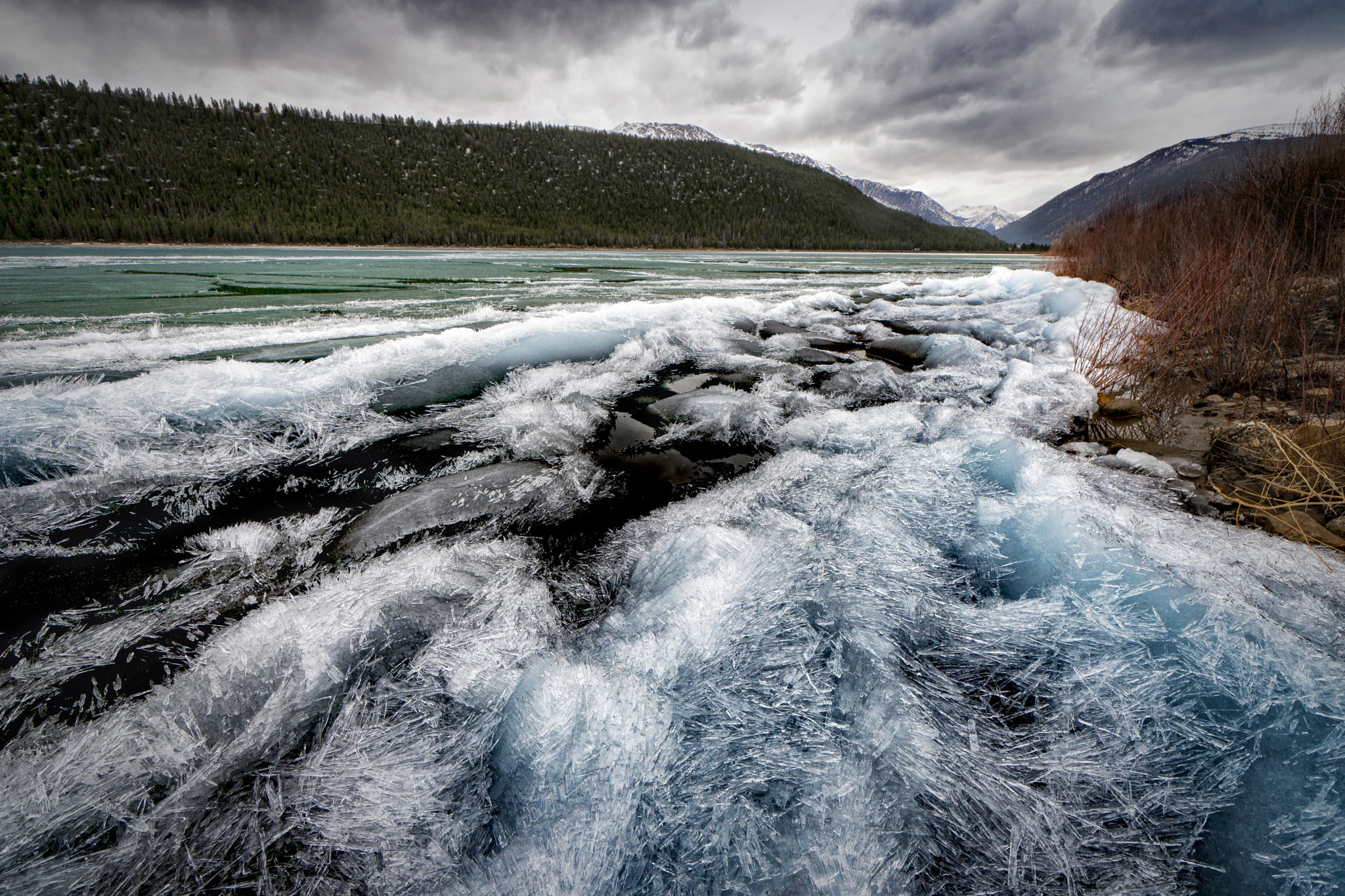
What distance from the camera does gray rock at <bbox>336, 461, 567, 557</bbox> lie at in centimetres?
163

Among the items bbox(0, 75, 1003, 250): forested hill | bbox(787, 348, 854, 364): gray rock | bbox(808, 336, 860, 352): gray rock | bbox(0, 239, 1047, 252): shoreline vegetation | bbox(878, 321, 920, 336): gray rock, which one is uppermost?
bbox(0, 75, 1003, 250): forested hill

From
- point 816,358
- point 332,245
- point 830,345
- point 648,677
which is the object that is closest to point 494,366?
point 816,358

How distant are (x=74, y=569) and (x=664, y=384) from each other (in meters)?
2.72

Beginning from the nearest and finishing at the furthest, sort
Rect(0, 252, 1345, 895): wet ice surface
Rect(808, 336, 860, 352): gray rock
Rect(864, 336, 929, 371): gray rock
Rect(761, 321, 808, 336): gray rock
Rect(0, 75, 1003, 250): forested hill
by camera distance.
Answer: Rect(0, 252, 1345, 895): wet ice surface, Rect(864, 336, 929, 371): gray rock, Rect(808, 336, 860, 352): gray rock, Rect(761, 321, 808, 336): gray rock, Rect(0, 75, 1003, 250): forested hill

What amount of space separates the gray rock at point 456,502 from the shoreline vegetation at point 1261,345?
2.45 metres

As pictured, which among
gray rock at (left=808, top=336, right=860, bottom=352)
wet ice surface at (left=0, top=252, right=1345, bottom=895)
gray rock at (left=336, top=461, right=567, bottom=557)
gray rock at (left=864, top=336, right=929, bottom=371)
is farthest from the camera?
gray rock at (left=808, top=336, right=860, bottom=352)

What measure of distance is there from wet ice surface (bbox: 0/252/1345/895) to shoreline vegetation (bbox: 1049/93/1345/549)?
0.37 meters

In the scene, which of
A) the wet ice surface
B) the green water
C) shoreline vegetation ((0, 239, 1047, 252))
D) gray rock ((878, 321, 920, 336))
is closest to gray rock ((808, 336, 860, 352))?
gray rock ((878, 321, 920, 336))

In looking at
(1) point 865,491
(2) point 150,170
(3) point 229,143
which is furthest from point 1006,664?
(3) point 229,143

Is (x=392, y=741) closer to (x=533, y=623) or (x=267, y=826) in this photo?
(x=267, y=826)

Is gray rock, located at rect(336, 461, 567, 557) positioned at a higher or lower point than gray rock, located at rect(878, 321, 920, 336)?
lower

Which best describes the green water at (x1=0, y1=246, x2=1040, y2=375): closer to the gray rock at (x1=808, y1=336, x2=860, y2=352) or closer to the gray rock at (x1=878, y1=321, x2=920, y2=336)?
the gray rock at (x1=878, y1=321, x2=920, y2=336)

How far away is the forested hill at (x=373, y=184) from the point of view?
31.5 m

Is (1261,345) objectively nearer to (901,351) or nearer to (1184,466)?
(1184,466)
